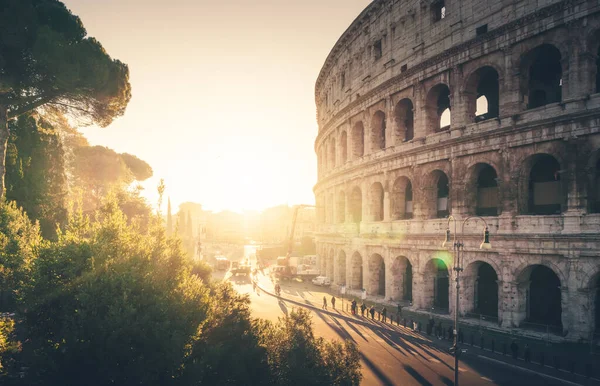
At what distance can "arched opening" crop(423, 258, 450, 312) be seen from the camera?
77.1 ft

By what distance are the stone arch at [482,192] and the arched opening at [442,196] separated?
6.45ft

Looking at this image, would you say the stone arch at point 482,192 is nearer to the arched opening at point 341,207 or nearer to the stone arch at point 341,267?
the arched opening at point 341,207

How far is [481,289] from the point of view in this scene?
2203cm

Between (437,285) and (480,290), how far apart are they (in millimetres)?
3126

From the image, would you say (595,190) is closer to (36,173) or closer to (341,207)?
(341,207)

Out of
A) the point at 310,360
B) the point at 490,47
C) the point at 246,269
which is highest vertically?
the point at 490,47

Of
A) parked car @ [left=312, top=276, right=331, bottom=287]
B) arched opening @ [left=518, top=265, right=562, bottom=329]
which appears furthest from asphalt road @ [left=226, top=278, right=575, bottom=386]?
parked car @ [left=312, top=276, right=331, bottom=287]

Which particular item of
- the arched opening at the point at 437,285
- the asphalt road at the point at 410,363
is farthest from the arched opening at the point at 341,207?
the asphalt road at the point at 410,363

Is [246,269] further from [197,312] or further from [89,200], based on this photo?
[197,312]

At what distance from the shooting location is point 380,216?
28.9 meters

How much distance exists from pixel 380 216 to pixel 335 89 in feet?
50.3

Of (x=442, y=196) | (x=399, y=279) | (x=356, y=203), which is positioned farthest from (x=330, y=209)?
(x=442, y=196)

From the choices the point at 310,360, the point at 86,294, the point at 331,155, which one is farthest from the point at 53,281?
the point at 331,155

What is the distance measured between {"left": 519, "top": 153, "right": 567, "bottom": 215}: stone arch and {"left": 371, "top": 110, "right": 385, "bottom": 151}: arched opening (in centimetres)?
1177
